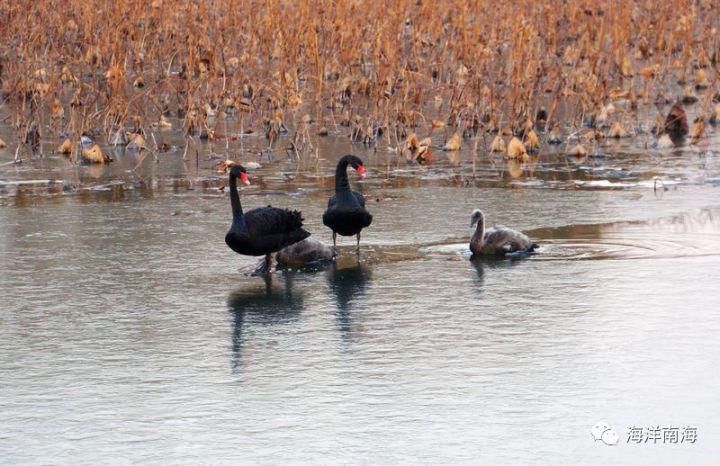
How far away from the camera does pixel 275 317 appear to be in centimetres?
855

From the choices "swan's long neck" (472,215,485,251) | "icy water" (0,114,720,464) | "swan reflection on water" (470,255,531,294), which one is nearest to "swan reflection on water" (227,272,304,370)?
"icy water" (0,114,720,464)

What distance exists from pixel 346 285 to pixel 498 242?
1463 millimetres

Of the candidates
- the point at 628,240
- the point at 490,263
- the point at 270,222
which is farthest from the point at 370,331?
the point at 628,240

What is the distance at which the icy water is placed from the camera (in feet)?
19.9

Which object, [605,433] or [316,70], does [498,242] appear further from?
[316,70]

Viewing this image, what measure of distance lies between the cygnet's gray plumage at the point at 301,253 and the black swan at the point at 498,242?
1154 millimetres

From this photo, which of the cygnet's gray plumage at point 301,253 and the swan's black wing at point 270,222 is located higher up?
the swan's black wing at point 270,222

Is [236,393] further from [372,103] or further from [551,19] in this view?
[551,19]

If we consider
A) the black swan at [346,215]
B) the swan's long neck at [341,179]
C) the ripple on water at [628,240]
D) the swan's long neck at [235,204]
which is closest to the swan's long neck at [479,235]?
the ripple on water at [628,240]

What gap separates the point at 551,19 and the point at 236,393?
16.0 m

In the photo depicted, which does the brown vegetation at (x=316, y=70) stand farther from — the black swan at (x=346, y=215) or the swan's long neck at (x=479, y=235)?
the swan's long neck at (x=479, y=235)

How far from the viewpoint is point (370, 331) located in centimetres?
805

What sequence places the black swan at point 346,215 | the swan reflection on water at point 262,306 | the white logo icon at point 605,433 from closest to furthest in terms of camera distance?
the white logo icon at point 605,433 → the swan reflection on water at point 262,306 → the black swan at point 346,215

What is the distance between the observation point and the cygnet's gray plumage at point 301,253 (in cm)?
1049
